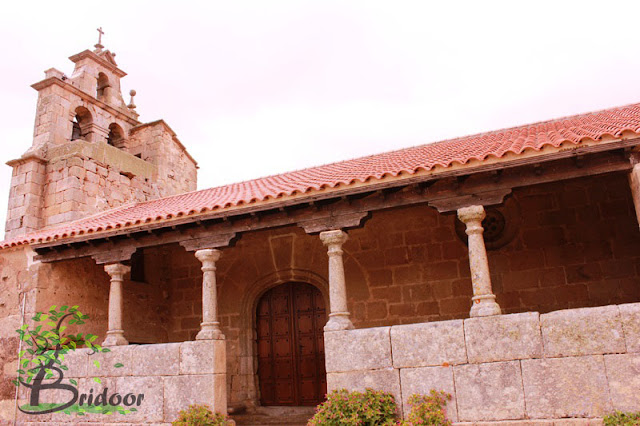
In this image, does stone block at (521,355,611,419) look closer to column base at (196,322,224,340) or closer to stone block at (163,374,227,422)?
stone block at (163,374,227,422)

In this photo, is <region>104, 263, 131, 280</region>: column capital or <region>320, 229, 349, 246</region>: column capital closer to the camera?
<region>320, 229, 349, 246</region>: column capital

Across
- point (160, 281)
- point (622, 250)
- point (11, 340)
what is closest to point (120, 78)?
point (160, 281)

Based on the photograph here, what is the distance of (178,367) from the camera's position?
21.6 feet

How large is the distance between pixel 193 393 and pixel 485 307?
3602 millimetres

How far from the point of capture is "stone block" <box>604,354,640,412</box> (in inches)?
186

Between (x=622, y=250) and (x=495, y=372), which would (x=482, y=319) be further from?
(x=622, y=250)

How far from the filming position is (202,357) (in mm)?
6473

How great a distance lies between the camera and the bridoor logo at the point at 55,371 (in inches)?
276

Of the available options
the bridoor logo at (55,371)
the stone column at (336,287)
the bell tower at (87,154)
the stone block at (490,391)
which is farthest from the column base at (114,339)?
the bell tower at (87,154)

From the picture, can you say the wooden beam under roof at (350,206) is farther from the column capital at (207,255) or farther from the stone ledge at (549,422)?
the stone ledge at (549,422)

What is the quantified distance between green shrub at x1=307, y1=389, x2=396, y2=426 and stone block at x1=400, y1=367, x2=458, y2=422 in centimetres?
19

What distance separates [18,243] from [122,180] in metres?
4.54

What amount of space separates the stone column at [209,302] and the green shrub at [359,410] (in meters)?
1.80

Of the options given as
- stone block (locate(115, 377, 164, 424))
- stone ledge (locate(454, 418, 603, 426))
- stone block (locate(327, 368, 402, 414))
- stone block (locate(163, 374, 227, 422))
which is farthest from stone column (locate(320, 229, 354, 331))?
stone block (locate(115, 377, 164, 424))
